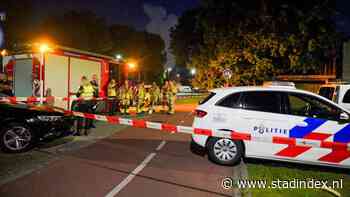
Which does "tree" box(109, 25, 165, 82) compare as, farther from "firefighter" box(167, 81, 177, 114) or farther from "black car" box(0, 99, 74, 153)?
"black car" box(0, 99, 74, 153)

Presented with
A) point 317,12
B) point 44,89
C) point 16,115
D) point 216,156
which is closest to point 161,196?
point 216,156

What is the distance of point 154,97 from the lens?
63.0 feet

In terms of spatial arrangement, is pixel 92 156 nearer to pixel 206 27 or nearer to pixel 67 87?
pixel 67 87

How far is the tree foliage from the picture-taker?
2281 centimetres

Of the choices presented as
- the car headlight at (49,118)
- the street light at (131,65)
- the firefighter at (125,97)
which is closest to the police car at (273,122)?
the car headlight at (49,118)

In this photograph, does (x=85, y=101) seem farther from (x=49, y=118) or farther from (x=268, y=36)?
(x=268, y=36)

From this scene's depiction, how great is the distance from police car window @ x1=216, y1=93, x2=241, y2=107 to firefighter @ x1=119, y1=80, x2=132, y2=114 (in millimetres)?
11137

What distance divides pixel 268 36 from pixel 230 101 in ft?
56.4

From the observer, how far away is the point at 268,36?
22.8m

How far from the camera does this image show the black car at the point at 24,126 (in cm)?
785

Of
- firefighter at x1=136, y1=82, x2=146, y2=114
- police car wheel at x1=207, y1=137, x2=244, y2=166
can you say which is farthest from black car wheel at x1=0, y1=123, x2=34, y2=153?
firefighter at x1=136, y1=82, x2=146, y2=114

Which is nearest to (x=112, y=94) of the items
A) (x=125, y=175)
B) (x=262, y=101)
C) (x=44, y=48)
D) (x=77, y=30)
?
(x=44, y=48)

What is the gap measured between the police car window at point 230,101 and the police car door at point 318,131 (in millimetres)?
1055

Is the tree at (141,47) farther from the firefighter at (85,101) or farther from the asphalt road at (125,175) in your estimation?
the asphalt road at (125,175)
